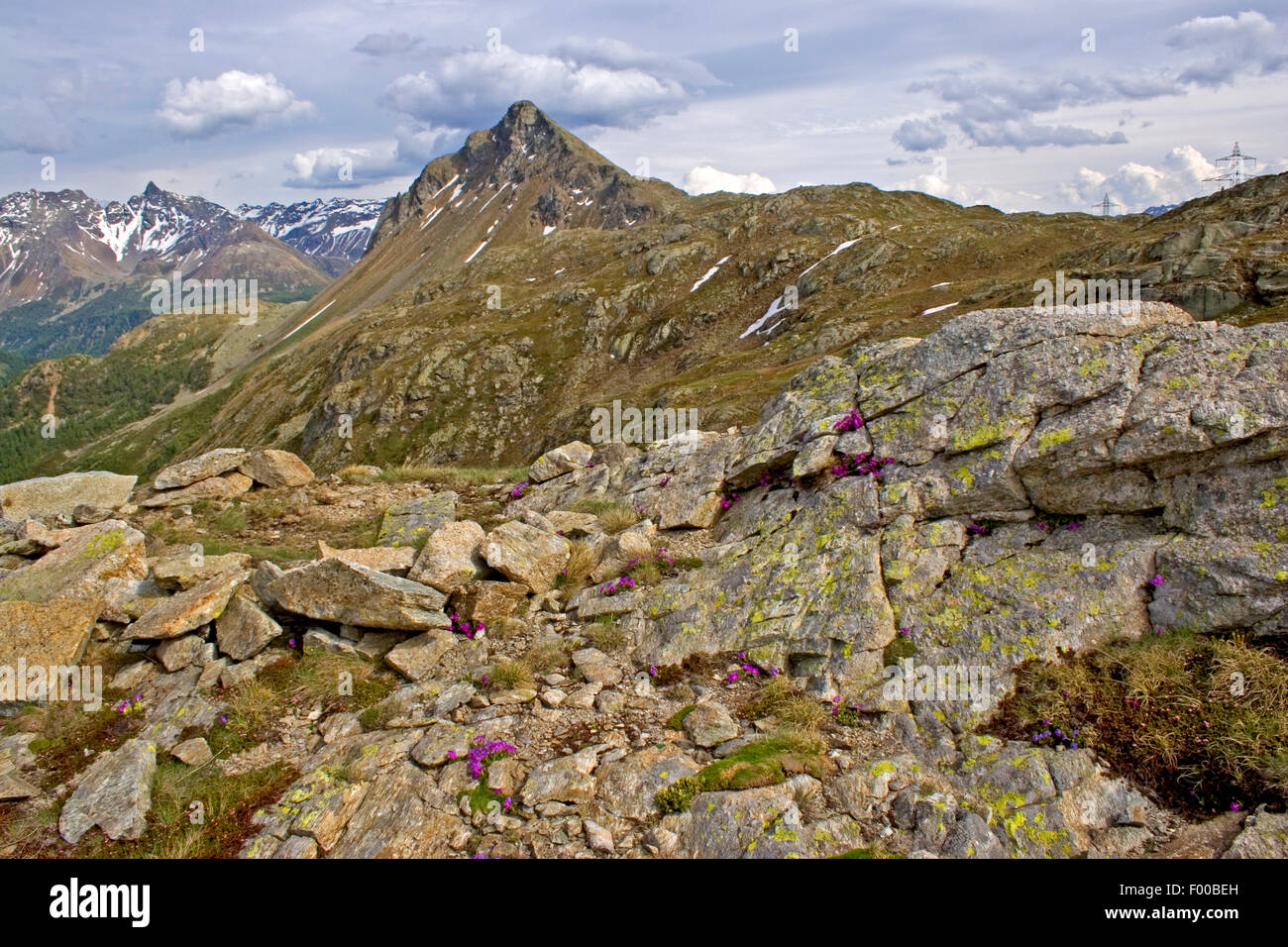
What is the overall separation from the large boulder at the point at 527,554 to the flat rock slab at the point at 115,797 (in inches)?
242

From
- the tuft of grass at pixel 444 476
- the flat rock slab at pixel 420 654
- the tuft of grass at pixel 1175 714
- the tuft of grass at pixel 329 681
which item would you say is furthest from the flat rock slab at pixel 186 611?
the tuft of grass at pixel 1175 714

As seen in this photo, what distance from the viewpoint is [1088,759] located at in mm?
7984

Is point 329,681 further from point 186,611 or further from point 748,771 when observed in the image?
point 748,771

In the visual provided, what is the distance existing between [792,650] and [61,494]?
804 inches

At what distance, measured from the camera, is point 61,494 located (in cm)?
1806

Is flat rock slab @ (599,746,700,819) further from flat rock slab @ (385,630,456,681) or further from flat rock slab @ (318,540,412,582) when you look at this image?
flat rock slab @ (318,540,412,582)

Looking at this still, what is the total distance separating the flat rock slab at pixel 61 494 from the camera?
683 inches

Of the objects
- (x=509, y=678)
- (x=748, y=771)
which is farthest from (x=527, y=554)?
(x=748, y=771)

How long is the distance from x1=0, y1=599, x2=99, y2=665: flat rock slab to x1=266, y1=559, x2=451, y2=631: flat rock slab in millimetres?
3522

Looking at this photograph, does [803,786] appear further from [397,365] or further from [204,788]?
[397,365]

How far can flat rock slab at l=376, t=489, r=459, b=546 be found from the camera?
15281 millimetres

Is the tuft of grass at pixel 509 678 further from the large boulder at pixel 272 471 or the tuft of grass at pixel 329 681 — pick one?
the large boulder at pixel 272 471

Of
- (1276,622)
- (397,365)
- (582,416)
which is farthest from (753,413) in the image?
(397,365)
